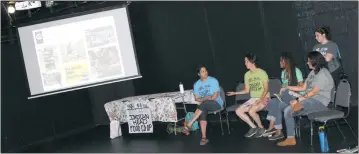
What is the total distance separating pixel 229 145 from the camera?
5.88 metres

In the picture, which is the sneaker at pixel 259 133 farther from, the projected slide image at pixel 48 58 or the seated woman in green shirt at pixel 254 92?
the projected slide image at pixel 48 58

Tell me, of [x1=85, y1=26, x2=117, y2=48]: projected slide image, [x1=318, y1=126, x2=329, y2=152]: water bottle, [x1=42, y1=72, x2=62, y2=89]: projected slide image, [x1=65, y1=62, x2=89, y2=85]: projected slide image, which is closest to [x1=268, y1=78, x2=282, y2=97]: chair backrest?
[x1=318, y1=126, x2=329, y2=152]: water bottle

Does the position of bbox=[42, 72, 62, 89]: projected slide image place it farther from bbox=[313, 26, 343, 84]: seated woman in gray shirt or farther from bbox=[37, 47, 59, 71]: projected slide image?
bbox=[313, 26, 343, 84]: seated woman in gray shirt

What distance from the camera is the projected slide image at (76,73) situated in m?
7.22

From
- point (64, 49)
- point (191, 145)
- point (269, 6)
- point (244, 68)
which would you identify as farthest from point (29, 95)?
point (269, 6)

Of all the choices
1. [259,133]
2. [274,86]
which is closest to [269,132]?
[259,133]

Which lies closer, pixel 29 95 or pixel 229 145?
pixel 229 145

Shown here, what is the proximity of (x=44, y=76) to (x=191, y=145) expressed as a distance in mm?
2593

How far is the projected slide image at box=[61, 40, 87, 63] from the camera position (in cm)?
718

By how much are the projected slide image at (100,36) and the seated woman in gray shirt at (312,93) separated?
2734 millimetres

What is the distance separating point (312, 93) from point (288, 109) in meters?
0.37

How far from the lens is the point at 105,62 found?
7148mm

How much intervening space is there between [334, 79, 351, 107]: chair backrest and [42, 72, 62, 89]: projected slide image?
4.01 metres

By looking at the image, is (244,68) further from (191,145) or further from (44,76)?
(44,76)
